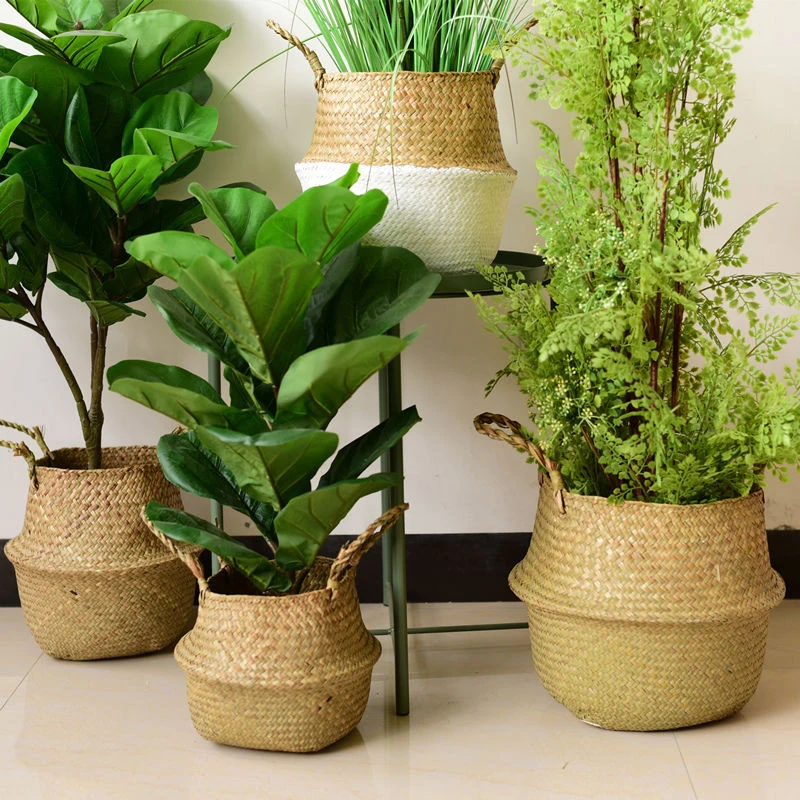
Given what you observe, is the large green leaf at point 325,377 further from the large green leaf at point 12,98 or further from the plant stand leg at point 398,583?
the large green leaf at point 12,98

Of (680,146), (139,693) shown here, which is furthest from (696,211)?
(139,693)

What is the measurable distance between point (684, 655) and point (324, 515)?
480 mm

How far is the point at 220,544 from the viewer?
125 cm

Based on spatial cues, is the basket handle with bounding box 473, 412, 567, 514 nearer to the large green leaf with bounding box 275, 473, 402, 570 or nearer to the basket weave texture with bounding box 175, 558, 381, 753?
the large green leaf with bounding box 275, 473, 402, 570

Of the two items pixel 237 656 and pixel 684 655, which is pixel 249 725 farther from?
pixel 684 655

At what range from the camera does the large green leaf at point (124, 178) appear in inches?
51.6

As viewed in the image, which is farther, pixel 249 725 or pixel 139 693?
pixel 139 693

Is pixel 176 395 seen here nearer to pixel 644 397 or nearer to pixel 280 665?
pixel 280 665

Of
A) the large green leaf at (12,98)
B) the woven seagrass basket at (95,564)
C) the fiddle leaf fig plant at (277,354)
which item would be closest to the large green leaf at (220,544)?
the fiddle leaf fig plant at (277,354)

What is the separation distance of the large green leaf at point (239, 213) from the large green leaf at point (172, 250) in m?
0.06

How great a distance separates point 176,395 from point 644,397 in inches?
22.2

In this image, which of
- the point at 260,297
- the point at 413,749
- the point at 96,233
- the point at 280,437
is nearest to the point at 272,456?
the point at 280,437

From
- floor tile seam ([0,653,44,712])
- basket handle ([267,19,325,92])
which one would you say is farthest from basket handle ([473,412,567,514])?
floor tile seam ([0,653,44,712])

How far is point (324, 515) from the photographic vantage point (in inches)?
49.0
